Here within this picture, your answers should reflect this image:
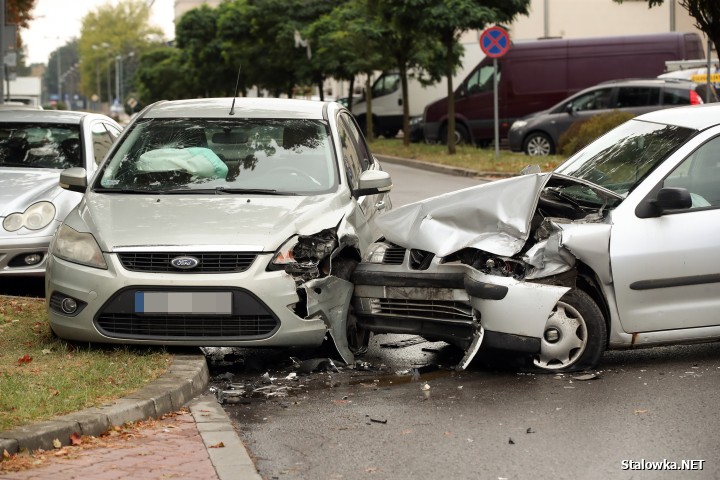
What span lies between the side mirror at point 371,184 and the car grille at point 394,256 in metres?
0.65

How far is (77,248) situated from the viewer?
7465mm

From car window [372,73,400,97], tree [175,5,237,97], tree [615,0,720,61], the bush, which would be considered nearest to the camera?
tree [615,0,720,61]

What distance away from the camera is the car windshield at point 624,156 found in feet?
25.5

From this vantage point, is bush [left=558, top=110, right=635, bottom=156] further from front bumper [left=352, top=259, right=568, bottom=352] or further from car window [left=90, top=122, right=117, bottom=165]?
front bumper [left=352, top=259, right=568, bottom=352]

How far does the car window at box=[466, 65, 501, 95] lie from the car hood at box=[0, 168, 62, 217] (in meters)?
24.1

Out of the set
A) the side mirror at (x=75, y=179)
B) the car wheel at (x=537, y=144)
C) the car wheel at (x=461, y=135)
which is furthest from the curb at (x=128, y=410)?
the car wheel at (x=461, y=135)

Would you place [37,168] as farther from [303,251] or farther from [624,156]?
[624,156]

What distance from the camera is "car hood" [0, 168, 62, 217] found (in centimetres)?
1024

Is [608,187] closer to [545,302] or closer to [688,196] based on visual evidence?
[688,196]

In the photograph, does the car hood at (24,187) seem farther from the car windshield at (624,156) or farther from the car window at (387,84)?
the car window at (387,84)

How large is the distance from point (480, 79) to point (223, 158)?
26.5m

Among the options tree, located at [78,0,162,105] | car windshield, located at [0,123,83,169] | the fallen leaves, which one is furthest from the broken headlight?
tree, located at [78,0,162,105]

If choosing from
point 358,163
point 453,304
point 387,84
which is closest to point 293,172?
point 358,163

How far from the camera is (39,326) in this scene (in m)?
8.51
